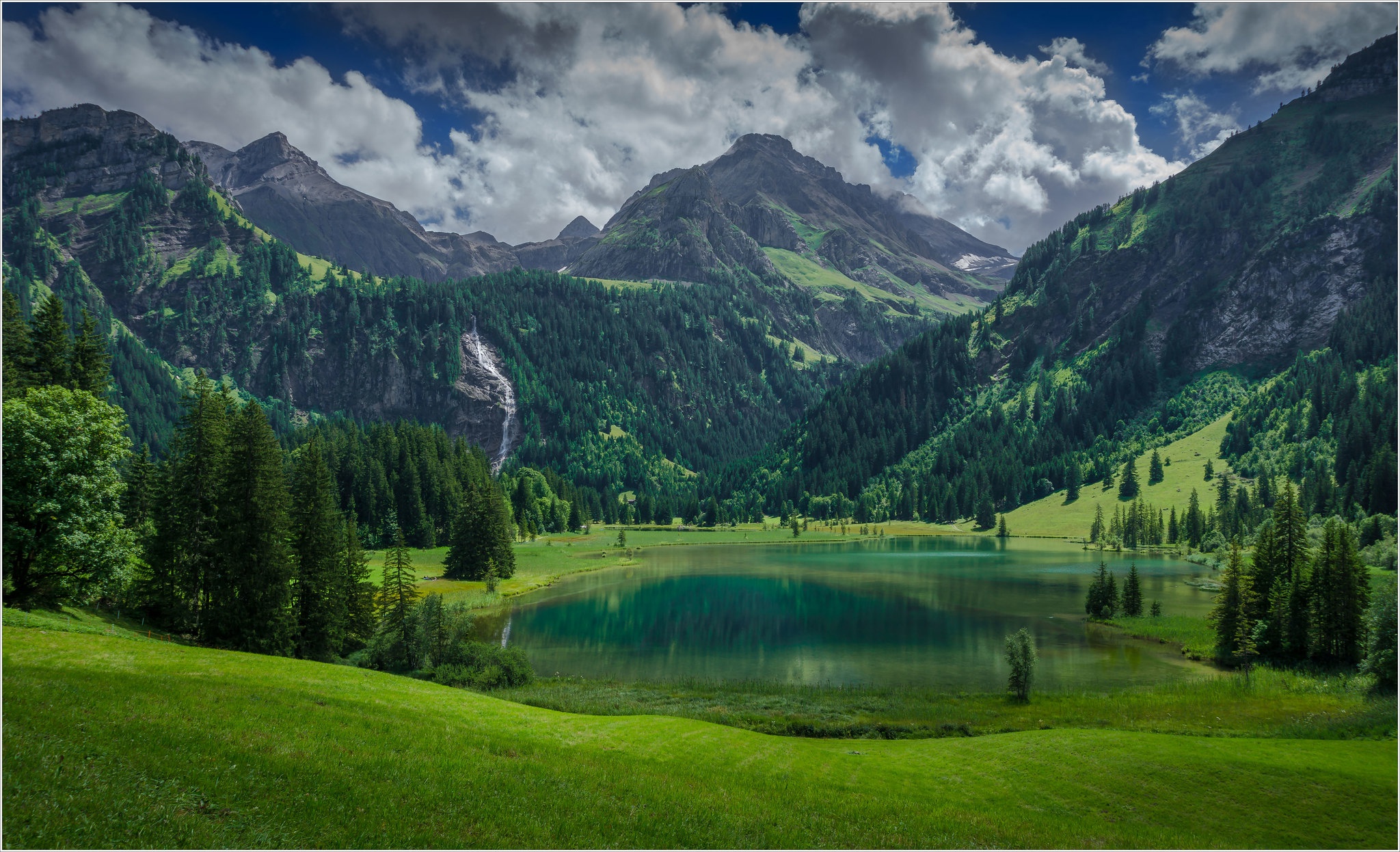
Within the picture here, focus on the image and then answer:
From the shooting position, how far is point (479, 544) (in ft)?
363

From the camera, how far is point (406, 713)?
28.5 meters

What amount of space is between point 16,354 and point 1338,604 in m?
99.5

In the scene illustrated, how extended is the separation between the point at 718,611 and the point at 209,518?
60.4 metres

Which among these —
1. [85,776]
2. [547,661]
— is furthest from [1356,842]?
[547,661]

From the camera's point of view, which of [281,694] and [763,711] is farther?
[763,711]

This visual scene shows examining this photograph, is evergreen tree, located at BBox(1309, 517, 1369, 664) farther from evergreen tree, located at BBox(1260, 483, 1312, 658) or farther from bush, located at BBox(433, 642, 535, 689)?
bush, located at BBox(433, 642, 535, 689)

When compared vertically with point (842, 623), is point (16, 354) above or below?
above

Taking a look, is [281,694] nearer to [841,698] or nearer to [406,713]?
[406,713]

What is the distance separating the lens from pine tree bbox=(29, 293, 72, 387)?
1905 inches

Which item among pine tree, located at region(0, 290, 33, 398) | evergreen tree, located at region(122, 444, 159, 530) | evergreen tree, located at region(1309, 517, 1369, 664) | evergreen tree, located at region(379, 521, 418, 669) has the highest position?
pine tree, located at region(0, 290, 33, 398)

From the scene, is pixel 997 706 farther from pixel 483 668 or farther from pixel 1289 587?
pixel 483 668

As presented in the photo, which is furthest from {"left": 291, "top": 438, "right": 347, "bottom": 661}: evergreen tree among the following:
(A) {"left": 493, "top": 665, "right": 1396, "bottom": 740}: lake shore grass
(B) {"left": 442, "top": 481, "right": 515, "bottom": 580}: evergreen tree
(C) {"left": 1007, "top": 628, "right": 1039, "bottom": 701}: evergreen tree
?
(B) {"left": 442, "top": 481, "right": 515, "bottom": 580}: evergreen tree

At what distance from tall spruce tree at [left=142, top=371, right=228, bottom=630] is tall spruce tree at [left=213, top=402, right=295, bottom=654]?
1.42 meters

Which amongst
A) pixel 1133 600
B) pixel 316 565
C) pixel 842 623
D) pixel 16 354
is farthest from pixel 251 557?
pixel 1133 600
